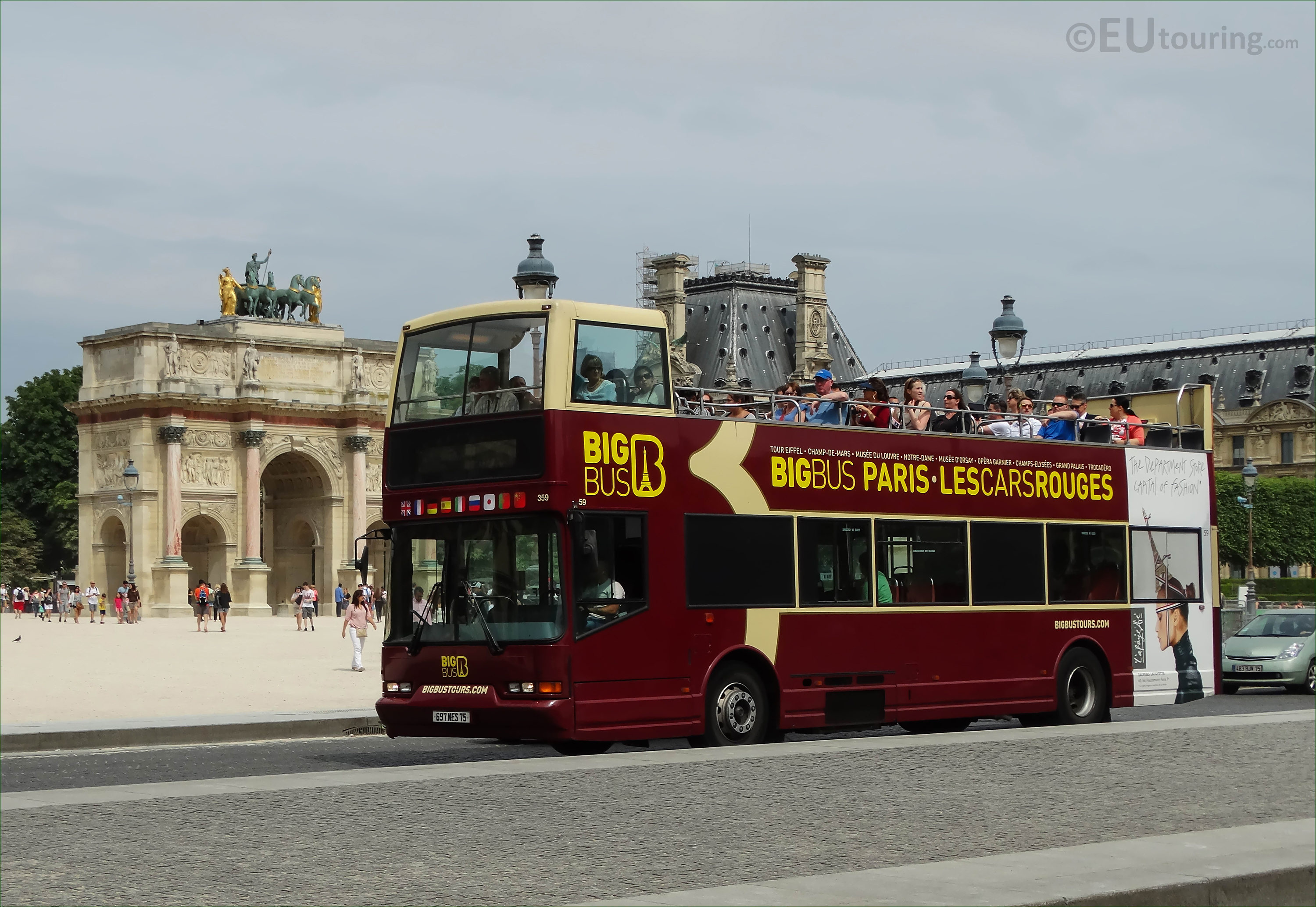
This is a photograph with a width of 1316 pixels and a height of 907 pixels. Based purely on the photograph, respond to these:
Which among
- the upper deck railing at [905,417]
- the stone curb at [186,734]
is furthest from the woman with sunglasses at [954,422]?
the stone curb at [186,734]

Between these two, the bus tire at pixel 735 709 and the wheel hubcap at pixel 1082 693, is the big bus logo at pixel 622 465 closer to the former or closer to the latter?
the bus tire at pixel 735 709

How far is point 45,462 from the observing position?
101m

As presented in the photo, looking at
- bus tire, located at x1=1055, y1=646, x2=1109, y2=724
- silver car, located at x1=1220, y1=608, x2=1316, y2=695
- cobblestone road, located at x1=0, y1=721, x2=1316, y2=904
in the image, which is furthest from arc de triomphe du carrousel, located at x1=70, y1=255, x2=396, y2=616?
cobblestone road, located at x1=0, y1=721, x2=1316, y2=904

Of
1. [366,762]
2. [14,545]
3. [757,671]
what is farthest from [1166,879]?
→ [14,545]

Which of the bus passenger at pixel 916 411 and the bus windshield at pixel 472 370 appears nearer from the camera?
the bus windshield at pixel 472 370

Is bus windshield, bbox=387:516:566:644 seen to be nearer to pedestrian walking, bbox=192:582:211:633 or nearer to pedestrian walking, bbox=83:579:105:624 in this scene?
pedestrian walking, bbox=192:582:211:633

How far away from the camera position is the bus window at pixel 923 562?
1795cm

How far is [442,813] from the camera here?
33.7ft

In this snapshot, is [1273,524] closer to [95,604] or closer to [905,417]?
[95,604]

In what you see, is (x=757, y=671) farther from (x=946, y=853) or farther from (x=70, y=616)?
(x=70, y=616)

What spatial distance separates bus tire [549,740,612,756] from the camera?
52.0 feet

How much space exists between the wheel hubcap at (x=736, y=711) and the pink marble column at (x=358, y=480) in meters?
69.8

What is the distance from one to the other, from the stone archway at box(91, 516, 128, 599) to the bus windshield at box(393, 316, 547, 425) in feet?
221

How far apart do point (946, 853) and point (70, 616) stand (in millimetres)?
72695
